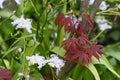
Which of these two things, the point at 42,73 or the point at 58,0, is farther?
the point at 58,0

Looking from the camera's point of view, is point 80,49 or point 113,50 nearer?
point 80,49

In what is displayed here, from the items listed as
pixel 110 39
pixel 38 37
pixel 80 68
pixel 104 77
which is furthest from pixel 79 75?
pixel 110 39

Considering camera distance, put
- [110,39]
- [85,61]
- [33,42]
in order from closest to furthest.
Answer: [85,61], [33,42], [110,39]

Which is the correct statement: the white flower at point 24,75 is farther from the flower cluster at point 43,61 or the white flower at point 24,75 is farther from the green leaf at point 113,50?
the green leaf at point 113,50

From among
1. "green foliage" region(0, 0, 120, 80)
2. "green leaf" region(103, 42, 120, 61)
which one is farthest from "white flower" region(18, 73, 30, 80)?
"green leaf" region(103, 42, 120, 61)

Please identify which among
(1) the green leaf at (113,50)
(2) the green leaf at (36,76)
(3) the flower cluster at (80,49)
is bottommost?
(1) the green leaf at (113,50)

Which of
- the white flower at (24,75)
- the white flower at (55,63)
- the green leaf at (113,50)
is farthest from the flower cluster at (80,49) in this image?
the green leaf at (113,50)

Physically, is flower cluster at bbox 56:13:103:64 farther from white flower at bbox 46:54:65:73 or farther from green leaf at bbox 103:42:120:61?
green leaf at bbox 103:42:120:61

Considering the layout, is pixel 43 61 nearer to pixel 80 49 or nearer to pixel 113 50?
pixel 80 49

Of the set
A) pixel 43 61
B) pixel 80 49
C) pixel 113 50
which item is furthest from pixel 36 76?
pixel 113 50

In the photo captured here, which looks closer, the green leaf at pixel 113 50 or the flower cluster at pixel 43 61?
A: the flower cluster at pixel 43 61

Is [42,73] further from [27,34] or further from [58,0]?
[58,0]
